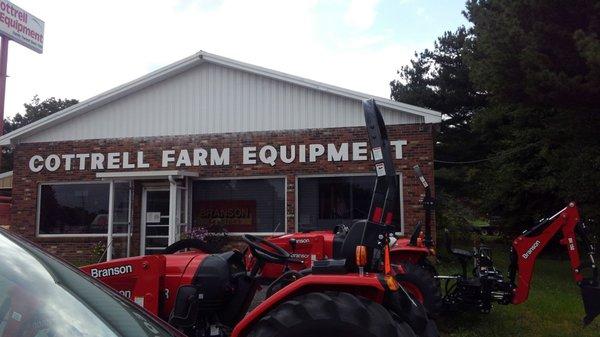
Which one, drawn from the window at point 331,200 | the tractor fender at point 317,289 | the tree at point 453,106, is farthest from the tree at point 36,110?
the tractor fender at point 317,289

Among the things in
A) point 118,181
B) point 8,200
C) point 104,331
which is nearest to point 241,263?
point 104,331

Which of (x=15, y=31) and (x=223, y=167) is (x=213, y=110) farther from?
(x=15, y=31)

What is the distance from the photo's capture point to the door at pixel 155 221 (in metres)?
14.5

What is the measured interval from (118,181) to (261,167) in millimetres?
3870

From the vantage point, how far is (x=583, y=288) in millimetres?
6914

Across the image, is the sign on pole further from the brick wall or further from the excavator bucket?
the excavator bucket

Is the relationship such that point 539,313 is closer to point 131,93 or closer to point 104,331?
point 104,331

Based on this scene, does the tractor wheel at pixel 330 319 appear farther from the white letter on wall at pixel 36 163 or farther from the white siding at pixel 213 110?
the white letter on wall at pixel 36 163

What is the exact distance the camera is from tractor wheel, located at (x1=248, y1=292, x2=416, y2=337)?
3.05 metres

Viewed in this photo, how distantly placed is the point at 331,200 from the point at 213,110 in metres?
3.87

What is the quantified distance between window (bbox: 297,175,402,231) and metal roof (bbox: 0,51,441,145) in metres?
1.91

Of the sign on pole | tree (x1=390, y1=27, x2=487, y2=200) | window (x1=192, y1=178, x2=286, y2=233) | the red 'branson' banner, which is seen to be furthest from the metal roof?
tree (x1=390, y1=27, x2=487, y2=200)

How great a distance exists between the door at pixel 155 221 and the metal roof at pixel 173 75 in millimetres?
2716

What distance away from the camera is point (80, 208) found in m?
15.2
